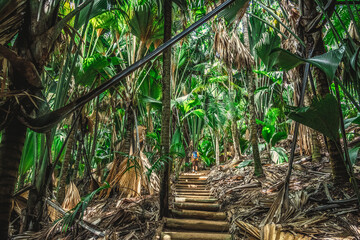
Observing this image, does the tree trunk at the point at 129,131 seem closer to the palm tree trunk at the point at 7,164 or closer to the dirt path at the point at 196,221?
the dirt path at the point at 196,221

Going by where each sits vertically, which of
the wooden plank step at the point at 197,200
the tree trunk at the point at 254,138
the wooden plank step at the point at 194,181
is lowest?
the wooden plank step at the point at 197,200

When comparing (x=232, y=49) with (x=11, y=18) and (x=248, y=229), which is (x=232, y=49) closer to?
(x=248, y=229)

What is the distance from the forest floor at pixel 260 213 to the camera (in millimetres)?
1596

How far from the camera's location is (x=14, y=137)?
1.15 metres

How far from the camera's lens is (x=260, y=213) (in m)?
2.25

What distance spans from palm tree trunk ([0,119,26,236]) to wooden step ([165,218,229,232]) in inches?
61.1

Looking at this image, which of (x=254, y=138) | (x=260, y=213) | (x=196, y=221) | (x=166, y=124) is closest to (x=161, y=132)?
(x=166, y=124)

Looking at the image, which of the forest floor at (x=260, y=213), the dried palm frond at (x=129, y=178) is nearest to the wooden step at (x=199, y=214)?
the forest floor at (x=260, y=213)

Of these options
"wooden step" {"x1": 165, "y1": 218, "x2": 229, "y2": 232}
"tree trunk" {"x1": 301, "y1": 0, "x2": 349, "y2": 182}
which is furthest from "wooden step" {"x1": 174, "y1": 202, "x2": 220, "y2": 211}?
"tree trunk" {"x1": 301, "y1": 0, "x2": 349, "y2": 182}

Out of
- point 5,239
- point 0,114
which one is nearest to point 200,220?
point 5,239

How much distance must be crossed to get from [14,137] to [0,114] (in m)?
0.16

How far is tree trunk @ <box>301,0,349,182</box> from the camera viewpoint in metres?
2.09

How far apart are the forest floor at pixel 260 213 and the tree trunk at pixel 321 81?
130 millimetres

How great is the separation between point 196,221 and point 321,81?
82.7 inches
